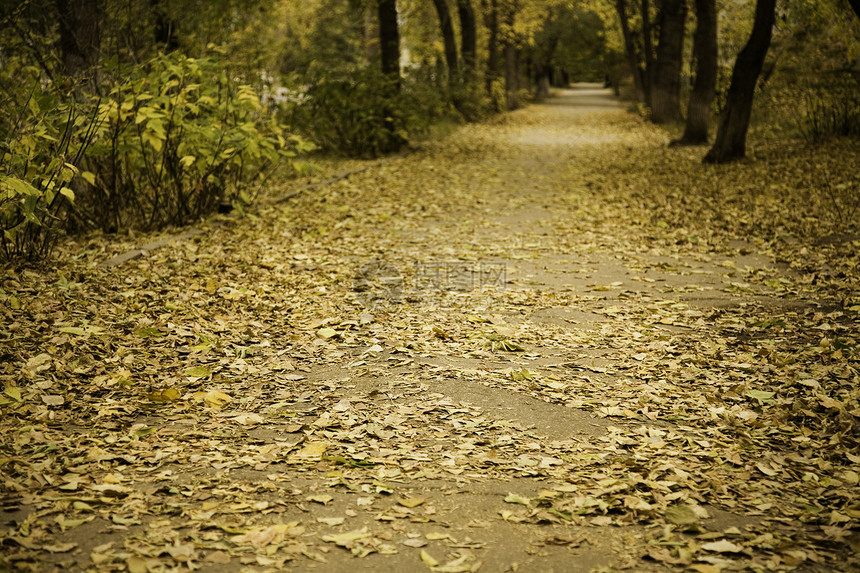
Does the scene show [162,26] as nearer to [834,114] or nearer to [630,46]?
[834,114]

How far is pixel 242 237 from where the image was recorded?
26.0ft

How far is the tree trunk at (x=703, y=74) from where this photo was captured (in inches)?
619

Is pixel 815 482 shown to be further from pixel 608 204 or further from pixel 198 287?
pixel 608 204

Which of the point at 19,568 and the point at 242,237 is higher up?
the point at 242,237

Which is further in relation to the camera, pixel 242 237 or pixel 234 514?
pixel 242 237

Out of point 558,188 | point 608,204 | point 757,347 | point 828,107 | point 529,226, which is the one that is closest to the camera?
point 757,347

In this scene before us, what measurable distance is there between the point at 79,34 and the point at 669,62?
17.0m

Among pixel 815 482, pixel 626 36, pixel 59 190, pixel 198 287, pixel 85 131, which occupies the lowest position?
pixel 815 482

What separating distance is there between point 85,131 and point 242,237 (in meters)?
1.87

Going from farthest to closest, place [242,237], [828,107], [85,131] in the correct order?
[828,107], [242,237], [85,131]

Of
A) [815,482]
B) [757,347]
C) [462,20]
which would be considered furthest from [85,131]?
[462,20]

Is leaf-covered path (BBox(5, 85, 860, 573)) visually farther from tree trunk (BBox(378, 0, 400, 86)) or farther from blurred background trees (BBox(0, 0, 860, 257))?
tree trunk (BBox(378, 0, 400, 86))

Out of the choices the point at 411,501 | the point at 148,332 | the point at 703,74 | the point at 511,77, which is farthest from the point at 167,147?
the point at 511,77

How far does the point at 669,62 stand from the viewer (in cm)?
2128
